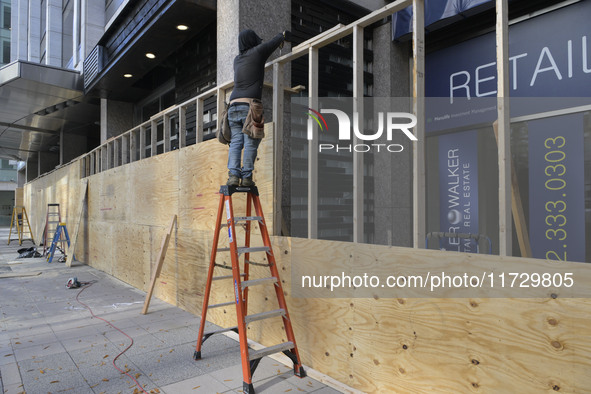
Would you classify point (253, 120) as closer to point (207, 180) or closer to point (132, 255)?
point (207, 180)

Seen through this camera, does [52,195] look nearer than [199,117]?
No

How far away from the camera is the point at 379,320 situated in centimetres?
305

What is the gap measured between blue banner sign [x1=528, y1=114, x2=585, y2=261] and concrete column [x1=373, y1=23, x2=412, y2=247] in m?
2.04

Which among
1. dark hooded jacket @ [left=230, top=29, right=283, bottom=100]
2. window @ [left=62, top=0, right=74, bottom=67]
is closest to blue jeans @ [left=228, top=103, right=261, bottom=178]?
dark hooded jacket @ [left=230, top=29, right=283, bottom=100]

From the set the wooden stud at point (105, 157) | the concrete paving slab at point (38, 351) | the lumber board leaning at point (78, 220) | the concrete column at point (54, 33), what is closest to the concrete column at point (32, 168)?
the concrete column at point (54, 33)

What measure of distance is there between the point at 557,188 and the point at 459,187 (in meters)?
1.47

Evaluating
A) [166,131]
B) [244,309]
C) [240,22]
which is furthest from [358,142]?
[166,131]

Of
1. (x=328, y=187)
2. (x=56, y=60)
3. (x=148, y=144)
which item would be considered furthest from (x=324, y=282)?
(x=56, y=60)

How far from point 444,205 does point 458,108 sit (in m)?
1.65

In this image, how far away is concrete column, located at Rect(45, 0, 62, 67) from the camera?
18.4 metres

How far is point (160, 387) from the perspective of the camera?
336cm

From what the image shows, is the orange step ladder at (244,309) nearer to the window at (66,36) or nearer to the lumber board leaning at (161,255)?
the lumber board leaning at (161,255)
